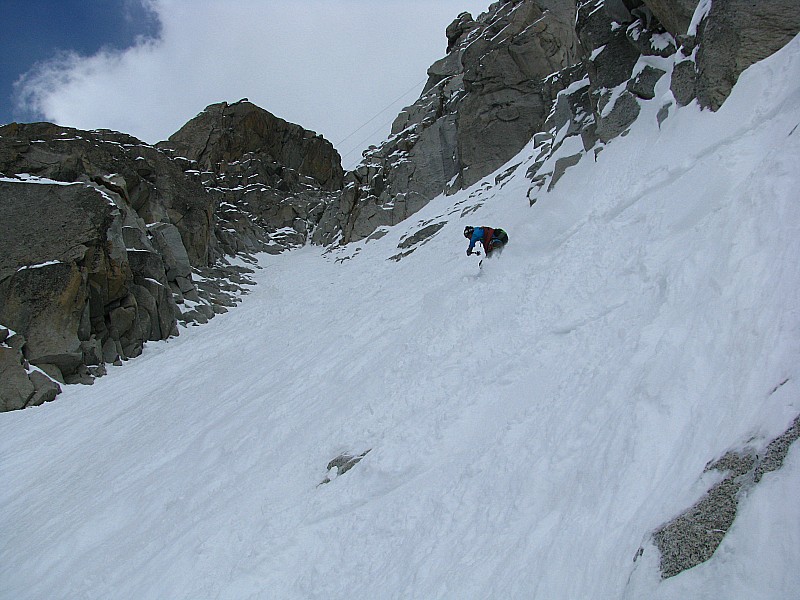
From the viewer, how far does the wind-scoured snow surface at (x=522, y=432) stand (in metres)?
Answer: 3.74

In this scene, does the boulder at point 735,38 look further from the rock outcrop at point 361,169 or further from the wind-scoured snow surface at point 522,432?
the wind-scoured snow surface at point 522,432

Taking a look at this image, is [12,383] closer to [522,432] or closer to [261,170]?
[522,432]

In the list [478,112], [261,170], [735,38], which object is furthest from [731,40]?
[261,170]

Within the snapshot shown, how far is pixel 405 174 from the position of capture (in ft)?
138

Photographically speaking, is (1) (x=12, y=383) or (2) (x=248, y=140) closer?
(1) (x=12, y=383)

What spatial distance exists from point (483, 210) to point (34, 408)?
18839 mm

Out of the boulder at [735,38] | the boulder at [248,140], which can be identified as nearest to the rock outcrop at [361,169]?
the boulder at [735,38]

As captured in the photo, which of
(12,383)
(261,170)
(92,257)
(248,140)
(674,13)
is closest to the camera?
(674,13)

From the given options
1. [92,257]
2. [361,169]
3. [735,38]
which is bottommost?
[735,38]

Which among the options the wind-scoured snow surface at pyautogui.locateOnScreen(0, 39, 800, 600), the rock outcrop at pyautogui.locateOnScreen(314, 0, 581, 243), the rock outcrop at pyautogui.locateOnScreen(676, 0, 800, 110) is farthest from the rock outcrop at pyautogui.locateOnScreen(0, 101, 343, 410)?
the rock outcrop at pyautogui.locateOnScreen(676, 0, 800, 110)

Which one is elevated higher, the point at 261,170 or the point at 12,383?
the point at 261,170

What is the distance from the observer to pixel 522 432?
5.56m

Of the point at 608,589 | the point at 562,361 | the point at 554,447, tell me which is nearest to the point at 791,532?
the point at 608,589

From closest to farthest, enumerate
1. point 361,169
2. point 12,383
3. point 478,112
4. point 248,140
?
point 12,383, point 478,112, point 361,169, point 248,140
